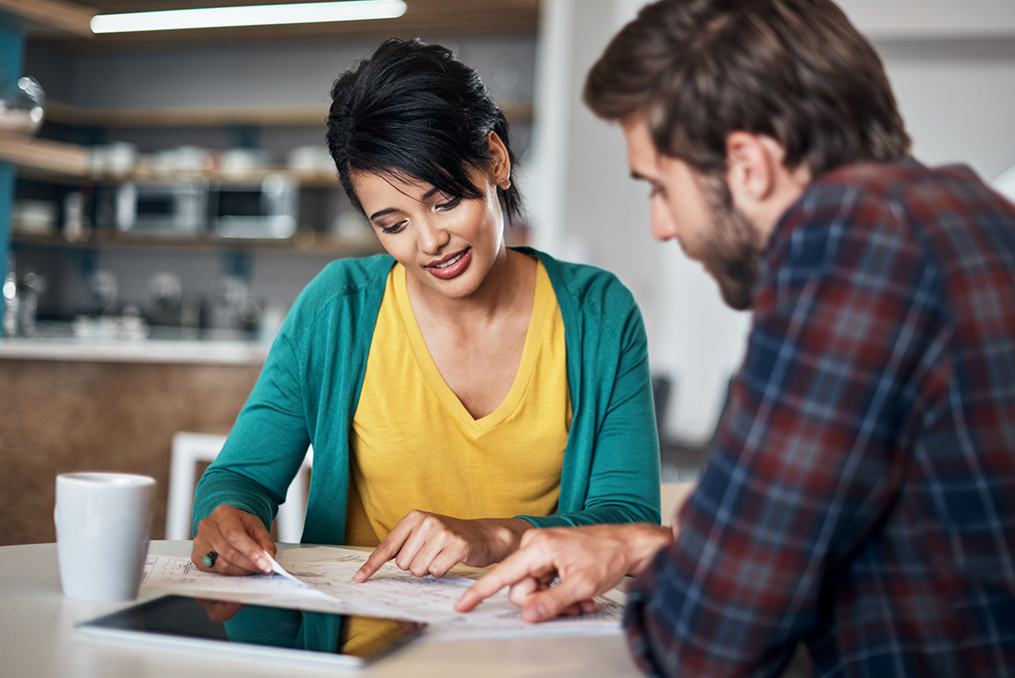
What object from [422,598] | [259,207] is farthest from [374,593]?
[259,207]

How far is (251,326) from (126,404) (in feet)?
9.51

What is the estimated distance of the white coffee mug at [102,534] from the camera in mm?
776

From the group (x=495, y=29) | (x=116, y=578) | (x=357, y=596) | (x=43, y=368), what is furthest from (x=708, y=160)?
(x=495, y=29)

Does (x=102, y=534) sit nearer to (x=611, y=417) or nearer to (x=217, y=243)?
(x=611, y=417)

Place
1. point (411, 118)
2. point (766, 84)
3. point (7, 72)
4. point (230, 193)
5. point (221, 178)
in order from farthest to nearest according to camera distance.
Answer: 1. point (221, 178)
2. point (230, 193)
3. point (7, 72)
4. point (411, 118)
5. point (766, 84)

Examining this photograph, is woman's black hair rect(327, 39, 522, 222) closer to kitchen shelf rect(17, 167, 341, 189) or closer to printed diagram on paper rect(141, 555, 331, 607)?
printed diagram on paper rect(141, 555, 331, 607)

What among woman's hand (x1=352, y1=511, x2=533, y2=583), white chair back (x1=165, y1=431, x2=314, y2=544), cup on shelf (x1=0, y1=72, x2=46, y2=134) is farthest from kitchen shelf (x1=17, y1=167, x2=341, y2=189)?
woman's hand (x1=352, y1=511, x2=533, y2=583)

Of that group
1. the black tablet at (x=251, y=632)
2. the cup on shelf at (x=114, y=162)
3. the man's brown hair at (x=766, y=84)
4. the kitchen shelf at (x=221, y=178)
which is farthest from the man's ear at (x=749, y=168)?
the cup on shelf at (x=114, y=162)

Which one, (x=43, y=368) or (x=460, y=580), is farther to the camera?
(x=43, y=368)

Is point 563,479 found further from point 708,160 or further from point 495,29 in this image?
point 495,29

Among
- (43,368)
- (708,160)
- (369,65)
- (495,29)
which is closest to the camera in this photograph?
(708,160)

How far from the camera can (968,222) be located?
585mm

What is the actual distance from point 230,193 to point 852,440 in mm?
5665

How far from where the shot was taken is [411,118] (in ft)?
3.95
